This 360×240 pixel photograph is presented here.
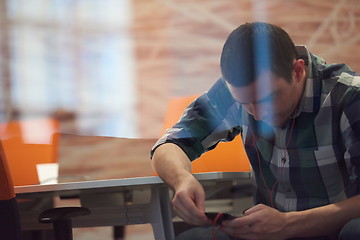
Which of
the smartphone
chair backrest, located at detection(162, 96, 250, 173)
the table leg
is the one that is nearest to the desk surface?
the table leg

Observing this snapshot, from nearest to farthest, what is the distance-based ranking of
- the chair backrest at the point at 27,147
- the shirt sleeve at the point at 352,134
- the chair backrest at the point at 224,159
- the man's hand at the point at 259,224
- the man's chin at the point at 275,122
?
the man's hand at the point at 259,224, the shirt sleeve at the point at 352,134, the man's chin at the point at 275,122, the chair backrest at the point at 224,159, the chair backrest at the point at 27,147

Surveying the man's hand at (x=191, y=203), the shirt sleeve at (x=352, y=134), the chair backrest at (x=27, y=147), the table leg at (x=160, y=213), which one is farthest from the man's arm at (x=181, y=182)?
the chair backrest at (x=27, y=147)

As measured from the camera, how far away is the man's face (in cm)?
110

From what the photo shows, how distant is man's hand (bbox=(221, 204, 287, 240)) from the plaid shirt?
0.67 ft

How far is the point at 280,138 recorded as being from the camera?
48.5 inches

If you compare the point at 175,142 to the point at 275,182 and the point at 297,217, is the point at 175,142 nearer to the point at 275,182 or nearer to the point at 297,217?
the point at 275,182

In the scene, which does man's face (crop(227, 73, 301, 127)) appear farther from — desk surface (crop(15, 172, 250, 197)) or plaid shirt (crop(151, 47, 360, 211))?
desk surface (crop(15, 172, 250, 197))

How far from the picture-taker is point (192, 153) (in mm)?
1322

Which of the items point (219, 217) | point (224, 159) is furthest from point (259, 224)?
point (224, 159)

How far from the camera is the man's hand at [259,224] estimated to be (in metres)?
0.96

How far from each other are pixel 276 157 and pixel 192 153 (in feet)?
0.71

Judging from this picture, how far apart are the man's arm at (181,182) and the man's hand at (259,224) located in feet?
0.21

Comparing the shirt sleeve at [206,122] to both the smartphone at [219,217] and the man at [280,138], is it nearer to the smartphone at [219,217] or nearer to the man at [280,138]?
the man at [280,138]

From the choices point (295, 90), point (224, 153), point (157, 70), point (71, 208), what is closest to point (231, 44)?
point (295, 90)
